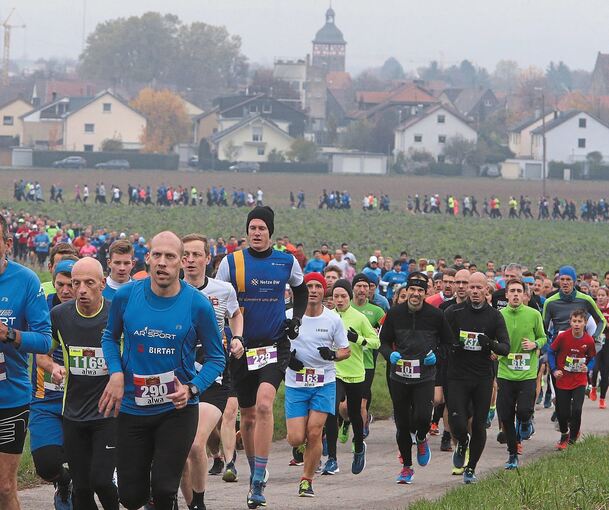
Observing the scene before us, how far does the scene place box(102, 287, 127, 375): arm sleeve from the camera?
27.6ft

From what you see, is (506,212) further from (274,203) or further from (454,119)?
(454,119)

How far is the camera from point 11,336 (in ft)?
27.0

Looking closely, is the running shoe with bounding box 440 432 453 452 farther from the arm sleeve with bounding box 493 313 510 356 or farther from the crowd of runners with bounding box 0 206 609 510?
the arm sleeve with bounding box 493 313 510 356

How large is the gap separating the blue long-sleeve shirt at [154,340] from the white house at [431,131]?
13151 cm

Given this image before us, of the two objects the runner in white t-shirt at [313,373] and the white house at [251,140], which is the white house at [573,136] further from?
the runner in white t-shirt at [313,373]

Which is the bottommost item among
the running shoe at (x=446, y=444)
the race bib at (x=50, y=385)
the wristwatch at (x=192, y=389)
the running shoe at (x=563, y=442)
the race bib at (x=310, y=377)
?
the running shoe at (x=446, y=444)

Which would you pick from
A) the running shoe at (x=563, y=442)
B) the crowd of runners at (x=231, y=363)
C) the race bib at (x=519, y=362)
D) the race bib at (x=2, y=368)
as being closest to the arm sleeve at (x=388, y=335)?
the crowd of runners at (x=231, y=363)

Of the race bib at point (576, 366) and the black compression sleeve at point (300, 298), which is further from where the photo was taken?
the race bib at point (576, 366)

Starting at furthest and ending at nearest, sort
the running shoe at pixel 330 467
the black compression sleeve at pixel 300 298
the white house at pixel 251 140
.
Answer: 1. the white house at pixel 251 140
2. the running shoe at pixel 330 467
3. the black compression sleeve at pixel 300 298

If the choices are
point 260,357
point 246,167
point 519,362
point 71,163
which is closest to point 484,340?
point 519,362

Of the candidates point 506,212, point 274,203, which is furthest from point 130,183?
point 506,212

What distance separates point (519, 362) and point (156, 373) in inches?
272

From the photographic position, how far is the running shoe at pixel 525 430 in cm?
1546

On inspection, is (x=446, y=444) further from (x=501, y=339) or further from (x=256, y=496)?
(x=256, y=496)
